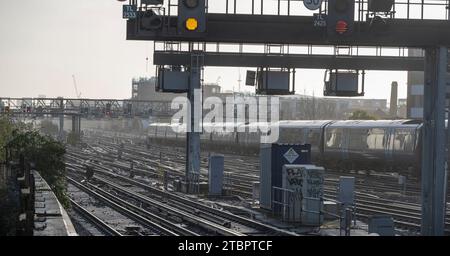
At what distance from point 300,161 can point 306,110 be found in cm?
10281

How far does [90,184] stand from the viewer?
36812 mm

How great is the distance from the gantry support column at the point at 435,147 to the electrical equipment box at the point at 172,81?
13.2 meters

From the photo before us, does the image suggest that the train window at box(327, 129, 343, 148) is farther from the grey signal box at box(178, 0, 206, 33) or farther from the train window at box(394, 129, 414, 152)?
the grey signal box at box(178, 0, 206, 33)

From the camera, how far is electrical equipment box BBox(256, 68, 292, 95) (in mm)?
25516

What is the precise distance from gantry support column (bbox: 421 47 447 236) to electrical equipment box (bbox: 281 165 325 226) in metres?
3.88

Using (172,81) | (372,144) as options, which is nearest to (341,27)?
(172,81)

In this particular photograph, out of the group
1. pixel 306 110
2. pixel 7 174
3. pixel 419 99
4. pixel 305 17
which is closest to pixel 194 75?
pixel 7 174

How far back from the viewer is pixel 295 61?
30.6 m

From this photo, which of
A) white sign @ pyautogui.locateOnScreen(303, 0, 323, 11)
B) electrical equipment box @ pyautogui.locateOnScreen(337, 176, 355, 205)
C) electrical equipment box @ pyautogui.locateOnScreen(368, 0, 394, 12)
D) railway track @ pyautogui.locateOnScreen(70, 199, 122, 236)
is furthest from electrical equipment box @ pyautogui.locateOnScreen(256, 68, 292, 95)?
electrical equipment box @ pyautogui.locateOnScreen(368, 0, 394, 12)

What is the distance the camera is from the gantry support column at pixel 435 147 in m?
16.4

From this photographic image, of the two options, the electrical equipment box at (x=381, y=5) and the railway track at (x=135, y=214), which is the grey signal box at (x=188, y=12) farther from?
the railway track at (x=135, y=214)

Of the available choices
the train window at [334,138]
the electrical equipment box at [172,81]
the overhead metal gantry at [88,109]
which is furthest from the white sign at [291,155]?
the overhead metal gantry at [88,109]
